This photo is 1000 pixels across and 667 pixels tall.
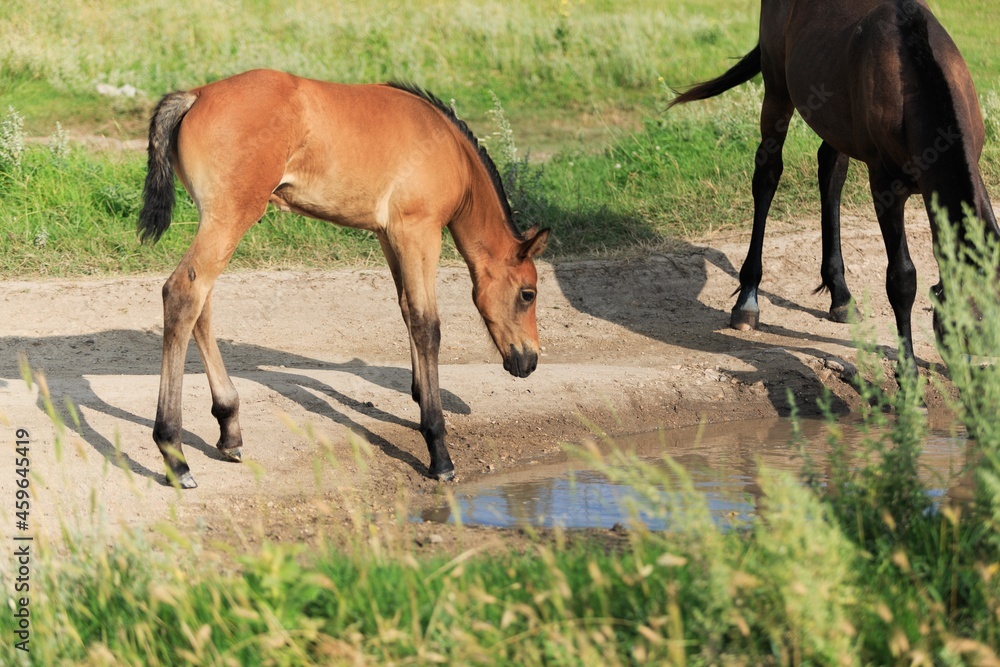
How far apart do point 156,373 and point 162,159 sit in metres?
2.24

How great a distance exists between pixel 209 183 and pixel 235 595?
2166mm

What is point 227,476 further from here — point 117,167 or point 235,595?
point 117,167

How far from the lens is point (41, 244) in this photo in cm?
894

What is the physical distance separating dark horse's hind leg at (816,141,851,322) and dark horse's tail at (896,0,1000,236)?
1.76 metres

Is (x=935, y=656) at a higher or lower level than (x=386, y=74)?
higher

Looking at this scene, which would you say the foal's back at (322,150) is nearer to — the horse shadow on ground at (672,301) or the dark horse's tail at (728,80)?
the horse shadow on ground at (672,301)

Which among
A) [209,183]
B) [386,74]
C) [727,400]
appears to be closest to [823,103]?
[727,400]

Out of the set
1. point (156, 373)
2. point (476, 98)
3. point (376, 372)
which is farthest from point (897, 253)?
point (476, 98)

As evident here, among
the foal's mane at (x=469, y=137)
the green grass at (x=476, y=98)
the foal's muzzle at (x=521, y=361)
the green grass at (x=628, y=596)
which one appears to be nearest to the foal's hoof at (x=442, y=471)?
the foal's muzzle at (x=521, y=361)

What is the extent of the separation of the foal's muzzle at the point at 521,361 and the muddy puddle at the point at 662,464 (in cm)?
45

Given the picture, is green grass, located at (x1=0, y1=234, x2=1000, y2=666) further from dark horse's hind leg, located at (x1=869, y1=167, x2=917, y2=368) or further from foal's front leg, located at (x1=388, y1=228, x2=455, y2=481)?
dark horse's hind leg, located at (x1=869, y1=167, x2=917, y2=368)

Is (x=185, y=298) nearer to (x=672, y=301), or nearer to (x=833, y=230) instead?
(x=672, y=301)

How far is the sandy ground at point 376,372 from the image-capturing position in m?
5.12

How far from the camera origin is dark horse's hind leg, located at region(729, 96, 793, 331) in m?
8.05
